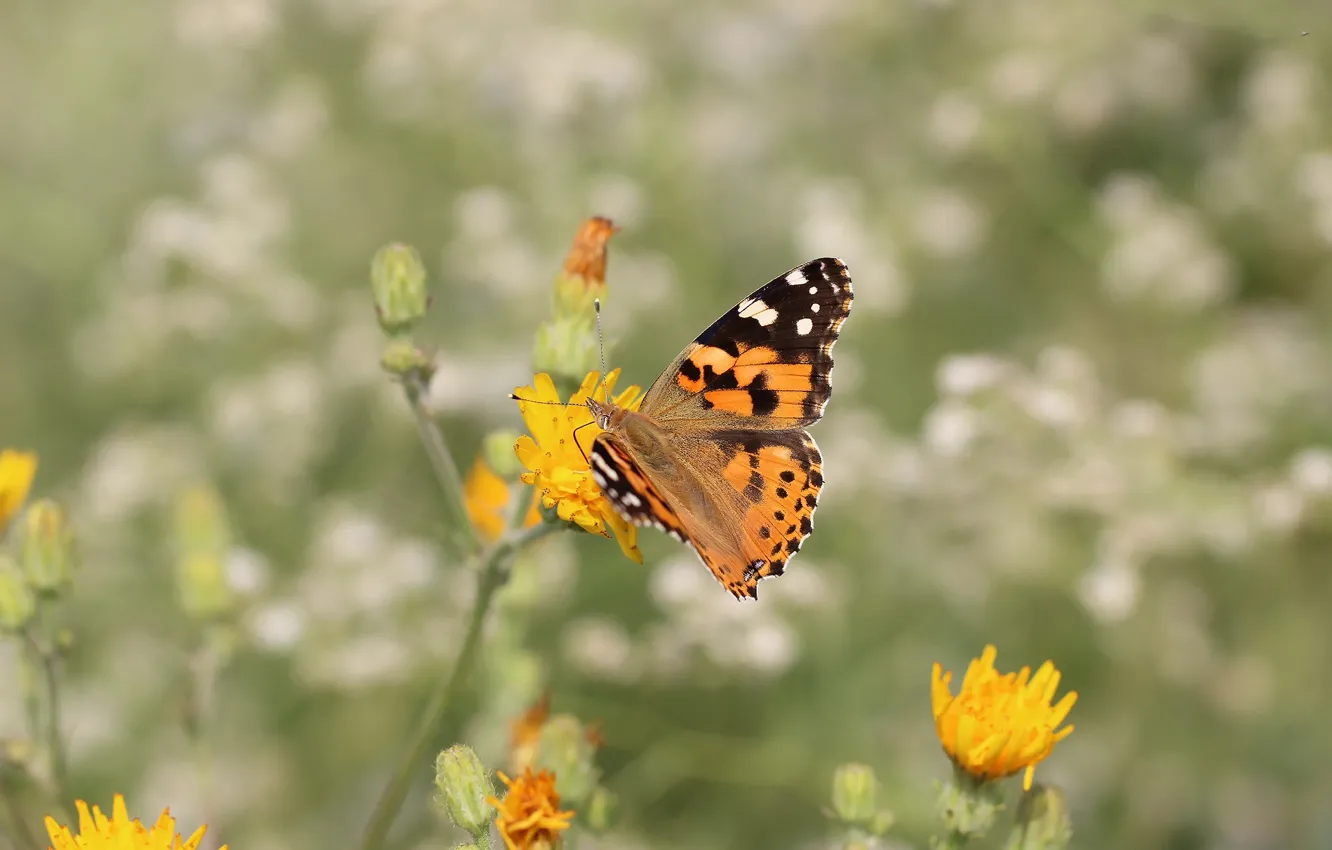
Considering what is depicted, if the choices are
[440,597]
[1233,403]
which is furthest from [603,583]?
[1233,403]

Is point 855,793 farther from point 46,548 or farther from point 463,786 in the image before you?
point 46,548

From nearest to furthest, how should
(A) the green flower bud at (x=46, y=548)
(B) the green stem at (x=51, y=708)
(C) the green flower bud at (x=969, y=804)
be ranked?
(C) the green flower bud at (x=969, y=804) < (B) the green stem at (x=51, y=708) < (A) the green flower bud at (x=46, y=548)

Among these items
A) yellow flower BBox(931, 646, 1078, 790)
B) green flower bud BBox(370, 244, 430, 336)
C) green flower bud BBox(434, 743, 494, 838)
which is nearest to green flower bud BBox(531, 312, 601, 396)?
green flower bud BBox(370, 244, 430, 336)

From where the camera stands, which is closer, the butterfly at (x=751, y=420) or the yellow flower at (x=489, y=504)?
the butterfly at (x=751, y=420)

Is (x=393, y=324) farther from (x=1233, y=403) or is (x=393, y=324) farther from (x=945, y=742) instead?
(x=1233, y=403)

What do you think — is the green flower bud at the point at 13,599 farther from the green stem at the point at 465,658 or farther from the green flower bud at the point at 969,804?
the green flower bud at the point at 969,804

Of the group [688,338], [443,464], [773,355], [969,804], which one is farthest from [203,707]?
[688,338]

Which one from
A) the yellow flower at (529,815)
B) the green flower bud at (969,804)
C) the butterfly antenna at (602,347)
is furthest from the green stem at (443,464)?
the green flower bud at (969,804)
